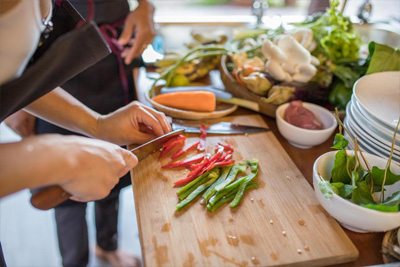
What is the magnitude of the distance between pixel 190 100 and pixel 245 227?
0.57 meters

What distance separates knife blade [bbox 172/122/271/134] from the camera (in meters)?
1.12

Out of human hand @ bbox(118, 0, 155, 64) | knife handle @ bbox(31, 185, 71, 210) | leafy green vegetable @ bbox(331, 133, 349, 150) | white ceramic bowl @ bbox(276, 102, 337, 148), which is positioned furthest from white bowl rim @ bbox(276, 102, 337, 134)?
knife handle @ bbox(31, 185, 71, 210)

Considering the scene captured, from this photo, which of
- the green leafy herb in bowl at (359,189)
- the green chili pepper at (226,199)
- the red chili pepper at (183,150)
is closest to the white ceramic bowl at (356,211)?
the green leafy herb in bowl at (359,189)

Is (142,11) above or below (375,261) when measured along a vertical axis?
above

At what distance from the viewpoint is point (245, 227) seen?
776 mm

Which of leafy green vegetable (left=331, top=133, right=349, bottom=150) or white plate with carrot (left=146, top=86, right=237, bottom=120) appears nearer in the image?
leafy green vegetable (left=331, top=133, right=349, bottom=150)

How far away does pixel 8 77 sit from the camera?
0.61 metres

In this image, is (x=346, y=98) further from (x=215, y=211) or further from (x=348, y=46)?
(x=215, y=211)

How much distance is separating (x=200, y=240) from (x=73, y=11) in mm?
658

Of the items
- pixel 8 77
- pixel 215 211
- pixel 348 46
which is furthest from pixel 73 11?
pixel 348 46

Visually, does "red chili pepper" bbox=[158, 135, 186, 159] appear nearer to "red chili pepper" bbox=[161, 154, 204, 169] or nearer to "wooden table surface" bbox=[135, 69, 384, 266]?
"red chili pepper" bbox=[161, 154, 204, 169]

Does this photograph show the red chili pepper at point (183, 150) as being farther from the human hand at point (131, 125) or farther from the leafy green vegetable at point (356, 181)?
the leafy green vegetable at point (356, 181)

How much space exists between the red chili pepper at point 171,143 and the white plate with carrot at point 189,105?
0.52 feet

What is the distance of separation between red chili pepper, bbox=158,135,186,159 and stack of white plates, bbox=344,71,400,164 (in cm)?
48
